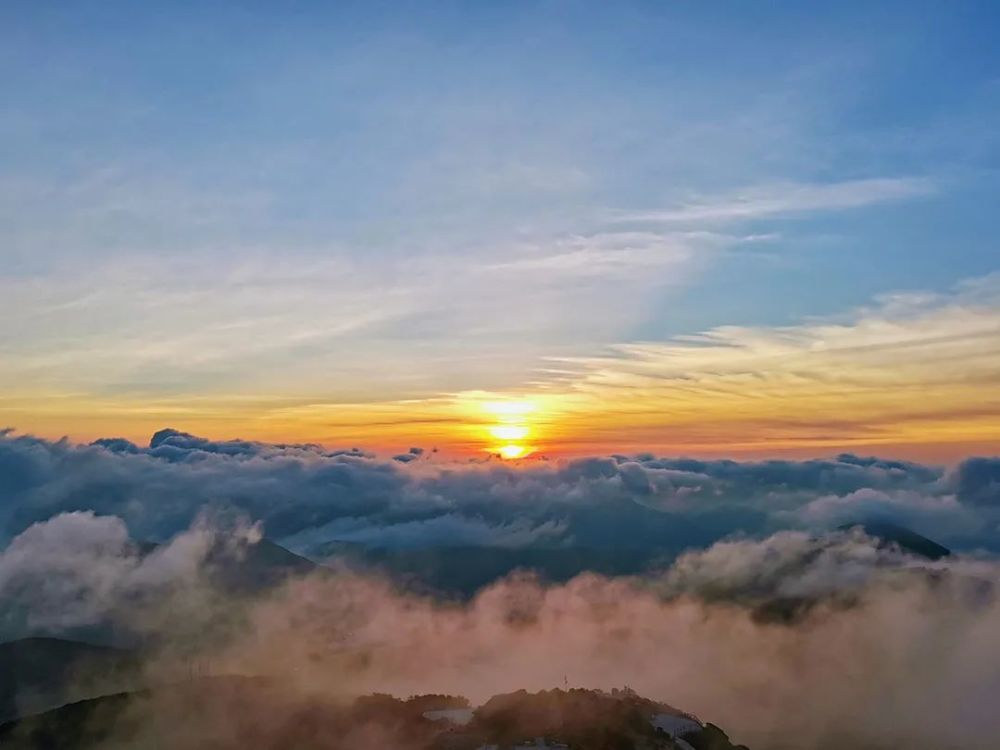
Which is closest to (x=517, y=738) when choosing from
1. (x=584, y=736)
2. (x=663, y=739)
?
(x=584, y=736)

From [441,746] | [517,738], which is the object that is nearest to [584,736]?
[517,738]

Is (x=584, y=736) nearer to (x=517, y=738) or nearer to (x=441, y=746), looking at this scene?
(x=517, y=738)

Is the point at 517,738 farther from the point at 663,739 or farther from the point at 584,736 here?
the point at 663,739

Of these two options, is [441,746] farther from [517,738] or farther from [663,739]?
[663,739]

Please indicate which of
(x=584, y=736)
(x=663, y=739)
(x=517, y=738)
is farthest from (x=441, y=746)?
(x=663, y=739)
